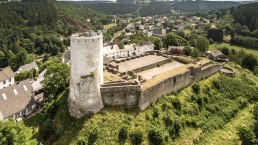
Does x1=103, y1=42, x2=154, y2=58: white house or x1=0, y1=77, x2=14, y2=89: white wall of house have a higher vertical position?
x1=103, y1=42, x2=154, y2=58: white house

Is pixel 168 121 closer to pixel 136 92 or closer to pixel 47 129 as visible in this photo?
pixel 136 92

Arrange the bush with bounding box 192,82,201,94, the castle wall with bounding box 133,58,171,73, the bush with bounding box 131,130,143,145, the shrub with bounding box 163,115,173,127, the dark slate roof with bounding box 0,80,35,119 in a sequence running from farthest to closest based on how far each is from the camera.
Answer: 1. the castle wall with bounding box 133,58,171,73
2. the dark slate roof with bounding box 0,80,35,119
3. the bush with bounding box 192,82,201,94
4. the shrub with bounding box 163,115,173,127
5. the bush with bounding box 131,130,143,145

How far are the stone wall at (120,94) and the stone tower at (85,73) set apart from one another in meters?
0.95

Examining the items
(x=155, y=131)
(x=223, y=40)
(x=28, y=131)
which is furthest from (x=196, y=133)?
(x=223, y=40)

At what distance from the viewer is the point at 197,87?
142 ft

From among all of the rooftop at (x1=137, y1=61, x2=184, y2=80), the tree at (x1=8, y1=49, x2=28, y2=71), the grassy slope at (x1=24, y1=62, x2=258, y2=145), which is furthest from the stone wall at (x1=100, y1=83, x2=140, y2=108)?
the tree at (x1=8, y1=49, x2=28, y2=71)

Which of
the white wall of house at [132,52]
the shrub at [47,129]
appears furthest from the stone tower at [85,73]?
the white wall of house at [132,52]

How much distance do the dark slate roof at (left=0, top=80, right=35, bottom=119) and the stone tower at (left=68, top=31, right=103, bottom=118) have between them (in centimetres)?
1460

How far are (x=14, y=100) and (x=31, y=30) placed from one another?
93.5 m

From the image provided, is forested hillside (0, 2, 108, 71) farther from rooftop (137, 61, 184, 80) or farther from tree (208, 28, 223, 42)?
tree (208, 28, 223, 42)

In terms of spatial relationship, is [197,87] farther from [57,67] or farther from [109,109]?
[57,67]

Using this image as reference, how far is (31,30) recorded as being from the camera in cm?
Result: 13212

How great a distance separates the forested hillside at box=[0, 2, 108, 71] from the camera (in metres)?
109

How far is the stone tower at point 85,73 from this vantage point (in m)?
31.5
